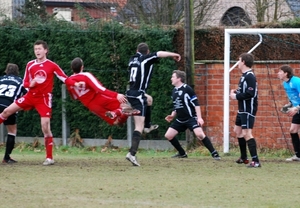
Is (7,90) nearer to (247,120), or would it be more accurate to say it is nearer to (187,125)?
(187,125)

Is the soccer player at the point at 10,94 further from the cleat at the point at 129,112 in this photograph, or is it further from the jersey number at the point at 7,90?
the cleat at the point at 129,112

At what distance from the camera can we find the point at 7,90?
13992mm

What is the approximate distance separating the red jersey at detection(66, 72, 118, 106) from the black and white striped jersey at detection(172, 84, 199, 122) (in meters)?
1.76

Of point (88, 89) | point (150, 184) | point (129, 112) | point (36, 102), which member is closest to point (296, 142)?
point (129, 112)

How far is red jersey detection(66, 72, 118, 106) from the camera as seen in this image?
525 inches

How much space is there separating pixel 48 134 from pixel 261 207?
5.47 meters

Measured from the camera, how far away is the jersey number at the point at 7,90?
45.9 feet

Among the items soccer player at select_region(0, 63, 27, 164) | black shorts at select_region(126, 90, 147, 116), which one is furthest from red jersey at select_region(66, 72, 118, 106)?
soccer player at select_region(0, 63, 27, 164)

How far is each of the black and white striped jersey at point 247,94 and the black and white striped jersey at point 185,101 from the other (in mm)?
1501

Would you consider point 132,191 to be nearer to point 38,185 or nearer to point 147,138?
point 38,185

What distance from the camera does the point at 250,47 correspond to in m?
18.2

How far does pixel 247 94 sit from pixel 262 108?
4096mm

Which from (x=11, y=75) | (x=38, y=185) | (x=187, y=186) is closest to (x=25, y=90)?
(x=11, y=75)

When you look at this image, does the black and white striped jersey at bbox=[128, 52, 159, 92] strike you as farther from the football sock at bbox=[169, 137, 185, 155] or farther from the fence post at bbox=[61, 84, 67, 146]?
the fence post at bbox=[61, 84, 67, 146]
